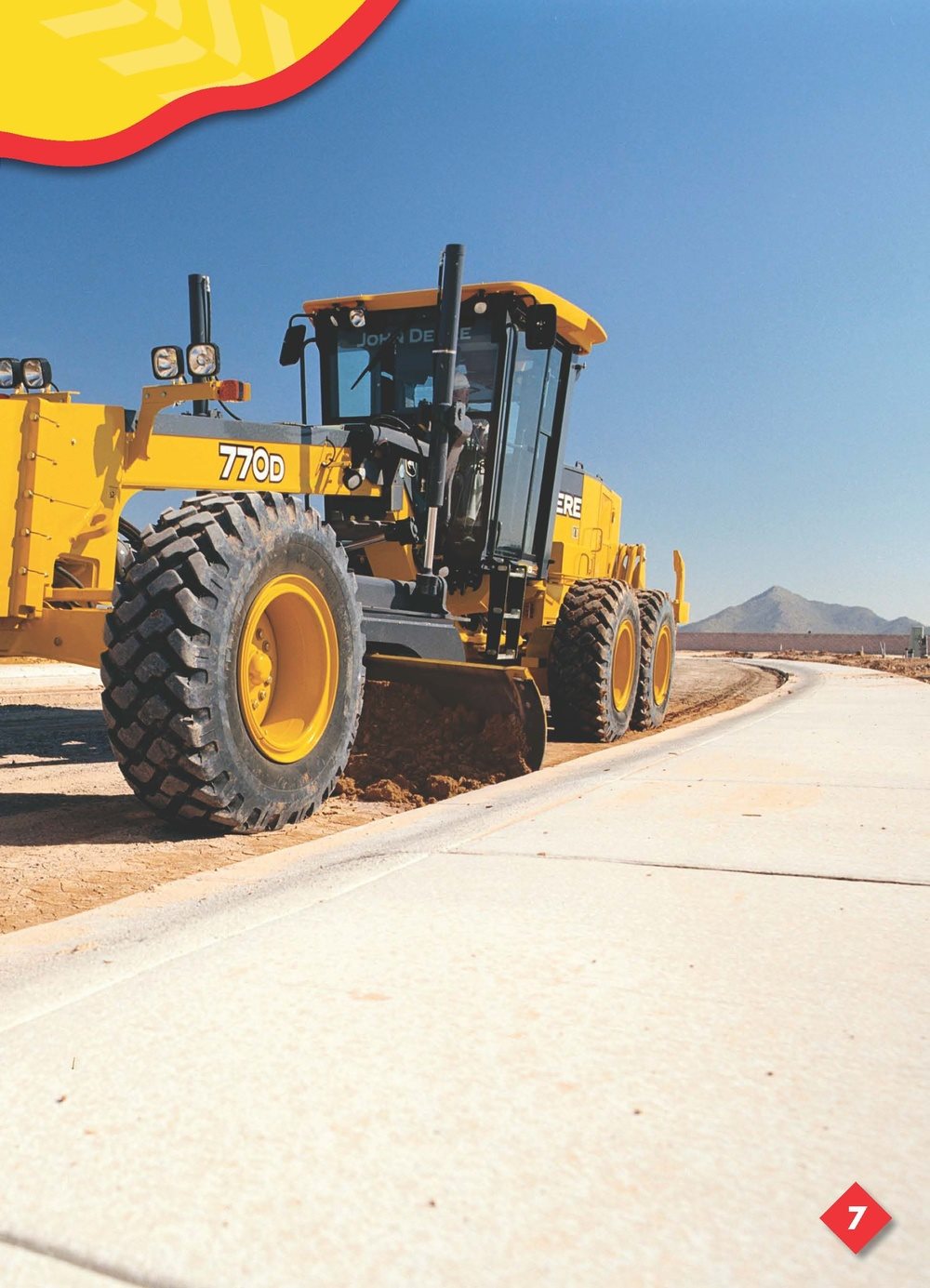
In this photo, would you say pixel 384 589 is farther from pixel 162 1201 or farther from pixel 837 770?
pixel 162 1201

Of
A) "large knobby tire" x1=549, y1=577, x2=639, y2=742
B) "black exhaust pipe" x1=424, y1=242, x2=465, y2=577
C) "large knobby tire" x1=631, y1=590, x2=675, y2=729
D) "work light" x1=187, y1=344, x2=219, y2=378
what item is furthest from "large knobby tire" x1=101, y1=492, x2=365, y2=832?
"large knobby tire" x1=631, y1=590, x2=675, y2=729

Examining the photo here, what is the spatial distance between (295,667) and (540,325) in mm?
3307

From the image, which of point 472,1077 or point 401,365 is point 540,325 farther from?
point 472,1077

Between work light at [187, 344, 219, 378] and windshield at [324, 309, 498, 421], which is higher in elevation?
windshield at [324, 309, 498, 421]

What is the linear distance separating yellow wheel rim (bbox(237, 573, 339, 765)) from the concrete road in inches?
55.9

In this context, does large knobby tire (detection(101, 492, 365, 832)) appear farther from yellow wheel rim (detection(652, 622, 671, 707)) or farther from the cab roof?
yellow wheel rim (detection(652, 622, 671, 707))

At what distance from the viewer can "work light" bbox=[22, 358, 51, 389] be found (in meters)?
4.49

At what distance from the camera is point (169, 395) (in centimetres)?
476

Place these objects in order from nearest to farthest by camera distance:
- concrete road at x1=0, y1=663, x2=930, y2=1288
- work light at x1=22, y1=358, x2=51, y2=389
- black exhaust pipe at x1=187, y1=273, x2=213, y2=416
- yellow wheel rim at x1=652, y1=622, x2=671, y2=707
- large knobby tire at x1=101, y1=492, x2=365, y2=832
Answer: concrete road at x1=0, y1=663, x2=930, y2=1288 → large knobby tire at x1=101, y1=492, x2=365, y2=832 → work light at x1=22, y1=358, x2=51, y2=389 → black exhaust pipe at x1=187, y1=273, x2=213, y2=416 → yellow wheel rim at x1=652, y1=622, x2=671, y2=707

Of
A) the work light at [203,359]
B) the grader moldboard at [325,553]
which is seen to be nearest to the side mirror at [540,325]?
the grader moldboard at [325,553]

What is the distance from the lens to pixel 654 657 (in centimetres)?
930

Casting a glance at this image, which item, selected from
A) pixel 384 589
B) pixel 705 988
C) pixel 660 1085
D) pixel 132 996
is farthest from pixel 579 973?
pixel 384 589

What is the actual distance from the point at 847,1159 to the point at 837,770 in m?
3.97

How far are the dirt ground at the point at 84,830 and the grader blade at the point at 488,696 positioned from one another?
0.39 metres
